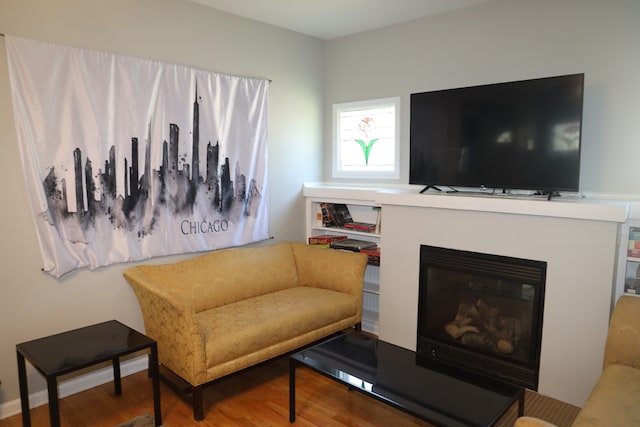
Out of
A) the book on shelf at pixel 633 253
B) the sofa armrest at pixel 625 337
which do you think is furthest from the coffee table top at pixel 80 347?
the book on shelf at pixel 633 253

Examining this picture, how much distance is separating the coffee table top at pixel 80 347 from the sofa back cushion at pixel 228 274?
19.6 inches

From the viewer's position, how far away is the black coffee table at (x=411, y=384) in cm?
194

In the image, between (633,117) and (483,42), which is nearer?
(633,117)

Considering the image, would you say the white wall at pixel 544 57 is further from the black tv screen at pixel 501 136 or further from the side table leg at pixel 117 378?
the side table leg at pixel 117 378

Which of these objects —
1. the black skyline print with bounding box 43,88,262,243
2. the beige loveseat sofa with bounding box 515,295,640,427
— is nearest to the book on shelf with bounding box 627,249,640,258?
the beige loveseat sofa with bounding box 515,295,640,427

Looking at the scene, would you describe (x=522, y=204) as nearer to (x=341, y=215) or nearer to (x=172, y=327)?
(x=341, y=215)

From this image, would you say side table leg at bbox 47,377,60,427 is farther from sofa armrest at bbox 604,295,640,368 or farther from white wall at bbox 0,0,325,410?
sofa armrest at bbox 604,295,640,368

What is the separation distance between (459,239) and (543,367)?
94cm

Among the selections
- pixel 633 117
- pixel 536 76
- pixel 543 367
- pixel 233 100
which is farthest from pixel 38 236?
pixel 633 117

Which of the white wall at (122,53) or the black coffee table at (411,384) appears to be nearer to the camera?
the black coffee table at (411,384)

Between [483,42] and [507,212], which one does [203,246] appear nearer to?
[507,212]

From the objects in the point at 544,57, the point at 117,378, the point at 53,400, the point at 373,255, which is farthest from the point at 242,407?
the point at 544,57

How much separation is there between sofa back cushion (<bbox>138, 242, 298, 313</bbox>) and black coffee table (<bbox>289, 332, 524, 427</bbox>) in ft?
2.92

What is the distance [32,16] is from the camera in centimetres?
249
